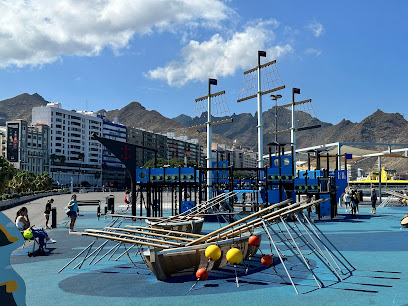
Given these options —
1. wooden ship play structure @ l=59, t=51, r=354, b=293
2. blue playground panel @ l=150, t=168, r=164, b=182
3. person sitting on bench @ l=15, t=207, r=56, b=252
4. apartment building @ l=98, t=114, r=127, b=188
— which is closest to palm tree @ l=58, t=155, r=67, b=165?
apartment building @ l=98, t=114, r=127, b=188

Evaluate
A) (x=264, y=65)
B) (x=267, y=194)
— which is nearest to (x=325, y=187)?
(x=267, y=194)

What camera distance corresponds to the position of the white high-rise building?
163 metres

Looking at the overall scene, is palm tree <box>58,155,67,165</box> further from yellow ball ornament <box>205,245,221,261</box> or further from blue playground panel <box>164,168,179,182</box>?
yellow ball ornament <box>205,245,221,261</box>

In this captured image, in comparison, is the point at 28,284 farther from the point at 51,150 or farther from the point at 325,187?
the point at 51,150

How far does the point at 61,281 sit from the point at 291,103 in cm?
4183

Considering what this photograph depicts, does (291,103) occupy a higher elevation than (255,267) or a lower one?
higher

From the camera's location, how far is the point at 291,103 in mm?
49062

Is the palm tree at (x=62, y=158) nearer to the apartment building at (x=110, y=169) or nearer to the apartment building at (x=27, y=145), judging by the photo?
the apartment building at (x=27, y=145)

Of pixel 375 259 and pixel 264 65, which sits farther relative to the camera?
pixel 264 65

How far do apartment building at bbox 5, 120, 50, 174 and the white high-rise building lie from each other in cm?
542

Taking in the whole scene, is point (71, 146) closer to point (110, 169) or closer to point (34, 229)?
point (110, 169)

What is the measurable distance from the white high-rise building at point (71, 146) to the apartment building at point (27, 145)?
5418 mm

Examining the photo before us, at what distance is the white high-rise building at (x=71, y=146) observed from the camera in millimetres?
163125

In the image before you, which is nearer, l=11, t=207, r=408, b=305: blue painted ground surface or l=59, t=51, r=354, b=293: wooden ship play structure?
l=11, t=207, r=408, b=305: blue painted ground surface
